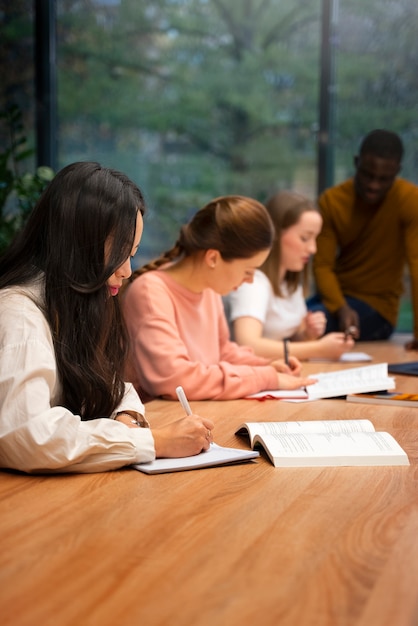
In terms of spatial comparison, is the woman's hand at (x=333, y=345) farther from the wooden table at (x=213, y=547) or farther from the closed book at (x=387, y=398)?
the wooden table at (x=213, y=547)

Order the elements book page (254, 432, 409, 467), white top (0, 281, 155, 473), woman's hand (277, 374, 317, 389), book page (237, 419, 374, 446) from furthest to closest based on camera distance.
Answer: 1. woman's hand (277, 374, 317, 389)
2. book page (237, 419, 374, 446)
3. book page (254, 432, 409, 467)
4. white top (0, 281, 155, 473)

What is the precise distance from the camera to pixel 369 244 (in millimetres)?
4758

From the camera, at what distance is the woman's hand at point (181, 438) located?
→ 193 cm

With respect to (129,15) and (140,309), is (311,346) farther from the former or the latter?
(129,15)

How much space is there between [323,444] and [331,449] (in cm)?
4

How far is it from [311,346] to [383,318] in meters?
1.33

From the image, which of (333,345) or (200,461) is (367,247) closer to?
(333,345)

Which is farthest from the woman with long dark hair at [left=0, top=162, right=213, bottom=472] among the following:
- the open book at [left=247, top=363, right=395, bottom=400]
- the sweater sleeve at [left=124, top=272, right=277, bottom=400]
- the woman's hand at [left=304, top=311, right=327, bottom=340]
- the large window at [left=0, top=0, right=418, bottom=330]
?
the large window at [left=0, top=0, right=418, bottom=330]

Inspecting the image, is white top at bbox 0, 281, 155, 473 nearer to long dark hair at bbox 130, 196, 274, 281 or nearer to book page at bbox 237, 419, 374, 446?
book page at bbox 237, 419, 374, 446

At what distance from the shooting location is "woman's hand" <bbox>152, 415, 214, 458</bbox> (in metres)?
1.93

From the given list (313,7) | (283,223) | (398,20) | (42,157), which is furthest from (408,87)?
(42,157)

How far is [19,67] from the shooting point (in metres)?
5.89

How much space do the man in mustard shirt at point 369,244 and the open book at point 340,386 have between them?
136 centimetres

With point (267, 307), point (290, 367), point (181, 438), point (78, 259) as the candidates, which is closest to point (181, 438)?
point (181, 438)
